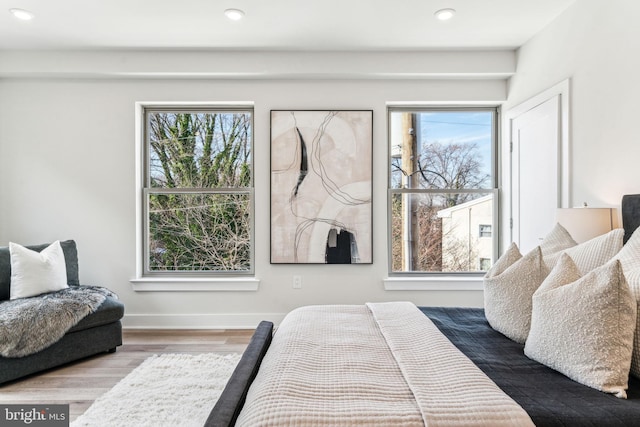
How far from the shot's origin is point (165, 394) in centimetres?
206

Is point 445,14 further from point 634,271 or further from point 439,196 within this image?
point 634,271

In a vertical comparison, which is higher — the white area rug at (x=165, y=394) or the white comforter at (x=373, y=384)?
the white comforter at (x=373, y=384)

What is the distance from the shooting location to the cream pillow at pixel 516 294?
1.49 metres

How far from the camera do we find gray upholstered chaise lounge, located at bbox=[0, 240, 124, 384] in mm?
2283

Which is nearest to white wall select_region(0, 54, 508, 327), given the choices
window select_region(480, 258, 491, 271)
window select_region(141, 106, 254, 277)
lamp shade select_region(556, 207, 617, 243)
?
window select_region(141, 106, 254, 277)

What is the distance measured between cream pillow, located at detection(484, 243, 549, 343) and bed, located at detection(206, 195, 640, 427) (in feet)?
0.18

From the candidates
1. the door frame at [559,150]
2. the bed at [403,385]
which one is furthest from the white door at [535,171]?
the bed at [403,385]

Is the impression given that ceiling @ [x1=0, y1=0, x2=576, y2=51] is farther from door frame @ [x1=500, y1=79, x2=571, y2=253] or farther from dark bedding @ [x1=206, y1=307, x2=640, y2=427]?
dark bedding @ [x1=206, y1=307, x2=640, y2=427]

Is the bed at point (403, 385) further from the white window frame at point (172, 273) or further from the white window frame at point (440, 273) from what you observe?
the white window frame at point (172, 273)

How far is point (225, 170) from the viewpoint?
350 cm

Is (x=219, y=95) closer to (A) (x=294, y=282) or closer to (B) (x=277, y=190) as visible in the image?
(B) (x=277, y=190)

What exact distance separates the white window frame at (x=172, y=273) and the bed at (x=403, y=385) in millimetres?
1878

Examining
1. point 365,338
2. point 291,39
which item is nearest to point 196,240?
point 291,39

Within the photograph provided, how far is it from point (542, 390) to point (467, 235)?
8.50 feet
